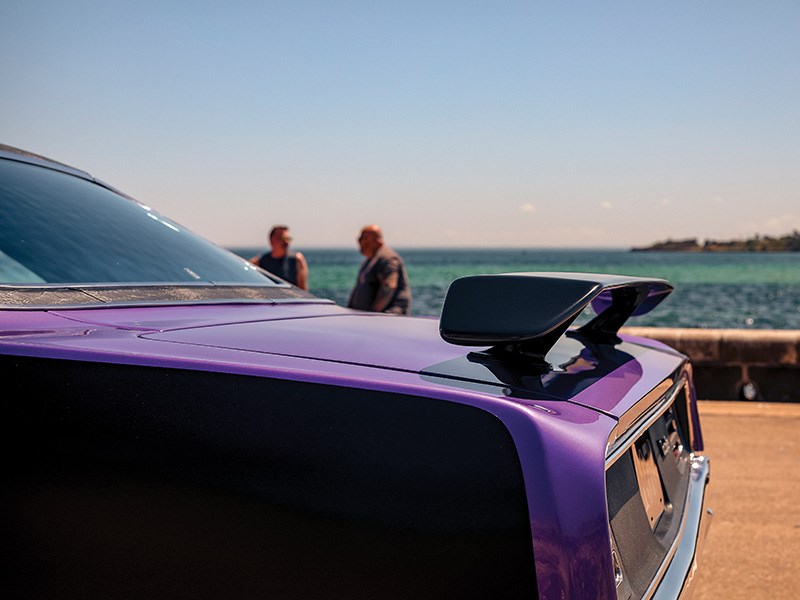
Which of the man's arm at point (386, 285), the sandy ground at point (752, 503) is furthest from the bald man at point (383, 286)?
the sandy ground at point (752, 503)

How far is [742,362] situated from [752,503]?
9.97 feet

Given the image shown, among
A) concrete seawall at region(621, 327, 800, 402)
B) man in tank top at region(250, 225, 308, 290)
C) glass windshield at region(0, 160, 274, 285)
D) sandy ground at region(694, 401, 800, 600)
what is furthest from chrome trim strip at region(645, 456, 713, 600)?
man in tank top at region(250, 225, 308, 290)

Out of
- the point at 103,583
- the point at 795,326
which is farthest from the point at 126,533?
the point at 795,326

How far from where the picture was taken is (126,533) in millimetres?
1349

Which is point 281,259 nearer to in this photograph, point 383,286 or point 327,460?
point 383,286

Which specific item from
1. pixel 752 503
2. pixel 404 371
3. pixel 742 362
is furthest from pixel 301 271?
pixel 404 371

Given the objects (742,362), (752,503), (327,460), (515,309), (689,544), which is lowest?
(752,503)

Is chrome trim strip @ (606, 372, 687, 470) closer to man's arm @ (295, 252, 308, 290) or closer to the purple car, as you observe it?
the purple car

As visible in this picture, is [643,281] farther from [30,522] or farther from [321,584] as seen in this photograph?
[30,522]

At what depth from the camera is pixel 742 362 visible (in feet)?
23.3

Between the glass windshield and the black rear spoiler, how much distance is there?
936mm

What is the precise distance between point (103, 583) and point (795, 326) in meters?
40.1

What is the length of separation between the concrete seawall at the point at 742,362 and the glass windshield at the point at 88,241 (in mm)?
5197

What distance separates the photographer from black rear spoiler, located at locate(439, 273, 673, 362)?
58.9 inches
